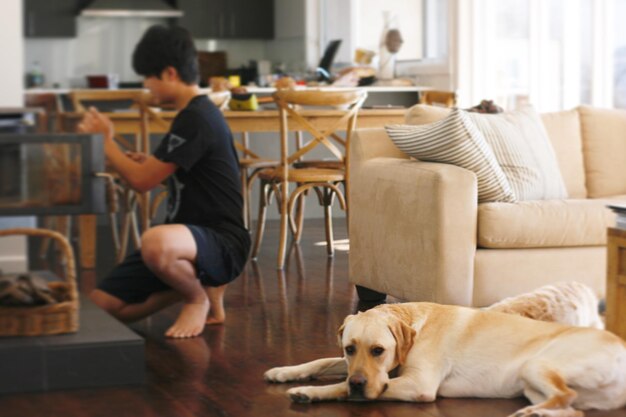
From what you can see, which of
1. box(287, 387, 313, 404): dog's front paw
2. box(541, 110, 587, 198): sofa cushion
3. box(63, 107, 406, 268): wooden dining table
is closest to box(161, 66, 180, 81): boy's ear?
box(287, 387, 313, 404): dog's front paw

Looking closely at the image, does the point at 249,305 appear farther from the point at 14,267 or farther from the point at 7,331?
the point at 7,331

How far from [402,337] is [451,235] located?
3.69ft

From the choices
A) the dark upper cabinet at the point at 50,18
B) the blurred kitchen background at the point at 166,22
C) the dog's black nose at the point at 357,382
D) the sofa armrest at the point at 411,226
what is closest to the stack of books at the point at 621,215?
the sofa armrest at the point at 411,226

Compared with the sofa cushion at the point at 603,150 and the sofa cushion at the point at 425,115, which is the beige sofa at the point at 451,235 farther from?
the sofa cushion at the point at 603,150

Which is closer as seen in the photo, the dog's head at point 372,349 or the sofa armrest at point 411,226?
the dog's head at point 372,349

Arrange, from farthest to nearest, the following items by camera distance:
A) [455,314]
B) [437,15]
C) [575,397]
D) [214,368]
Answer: [437,15] < [214,368] < [455,314] < [575,397]

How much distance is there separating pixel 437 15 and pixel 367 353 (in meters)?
5.51

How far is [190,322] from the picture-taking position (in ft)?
12.9

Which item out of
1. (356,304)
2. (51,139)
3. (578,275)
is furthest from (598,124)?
(51,139)

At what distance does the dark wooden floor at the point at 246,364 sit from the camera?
294 cm

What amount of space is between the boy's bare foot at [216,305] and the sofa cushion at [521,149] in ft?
3.88

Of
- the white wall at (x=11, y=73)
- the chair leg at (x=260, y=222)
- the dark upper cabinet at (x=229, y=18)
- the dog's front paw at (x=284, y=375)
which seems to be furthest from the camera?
the dark upper cabinet at (x=229, y=18)

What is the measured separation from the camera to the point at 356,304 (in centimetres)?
454

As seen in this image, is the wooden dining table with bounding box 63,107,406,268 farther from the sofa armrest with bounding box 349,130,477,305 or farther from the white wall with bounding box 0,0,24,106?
the sofa armrest with bounding box 349,130,477,305
